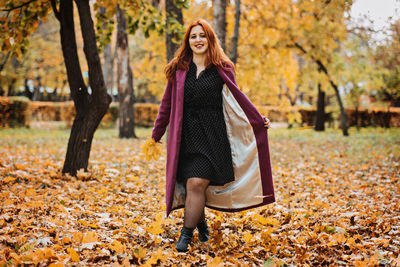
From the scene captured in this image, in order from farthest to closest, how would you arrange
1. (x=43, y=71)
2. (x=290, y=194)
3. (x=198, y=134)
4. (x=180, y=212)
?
(x=43, y=71), (x=290, y=194), (x=180, y=212), (x=198, y=134)

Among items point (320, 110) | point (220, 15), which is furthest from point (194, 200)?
point (320, 110)

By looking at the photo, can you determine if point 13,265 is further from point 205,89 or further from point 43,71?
point 43,71

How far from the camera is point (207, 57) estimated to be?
343 centimetres

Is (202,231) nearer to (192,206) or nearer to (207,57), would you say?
(192,206)

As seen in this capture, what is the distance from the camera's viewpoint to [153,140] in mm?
3625

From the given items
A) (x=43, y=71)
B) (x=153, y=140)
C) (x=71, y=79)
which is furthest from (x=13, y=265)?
(x=43, y=71)

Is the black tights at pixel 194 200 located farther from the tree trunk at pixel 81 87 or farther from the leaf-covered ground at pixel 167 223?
the tree trunk at pixel 81 87

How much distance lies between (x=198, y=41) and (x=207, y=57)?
0.18 meters

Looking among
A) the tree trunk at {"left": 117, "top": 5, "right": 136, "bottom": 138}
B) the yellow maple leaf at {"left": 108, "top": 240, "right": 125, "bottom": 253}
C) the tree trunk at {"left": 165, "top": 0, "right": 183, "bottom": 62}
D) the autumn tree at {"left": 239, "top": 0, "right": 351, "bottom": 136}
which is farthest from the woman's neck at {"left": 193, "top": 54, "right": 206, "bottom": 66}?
the autumn tree at {"left": 239, "top": 0, "right": 351, "bottom": 136}

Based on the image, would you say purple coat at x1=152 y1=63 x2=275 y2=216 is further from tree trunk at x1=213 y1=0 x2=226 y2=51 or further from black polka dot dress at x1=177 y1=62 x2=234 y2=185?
tree trunk at x1=213 y1=0 x2=226 y2=51

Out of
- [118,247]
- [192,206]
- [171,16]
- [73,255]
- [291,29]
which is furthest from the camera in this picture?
[291,29]

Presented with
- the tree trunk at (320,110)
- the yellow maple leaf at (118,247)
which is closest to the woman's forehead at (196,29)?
the yellow maple leaf at (118,247)

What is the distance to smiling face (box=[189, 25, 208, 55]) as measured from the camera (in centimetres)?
338

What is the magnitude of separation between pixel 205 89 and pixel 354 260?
1.97 m
